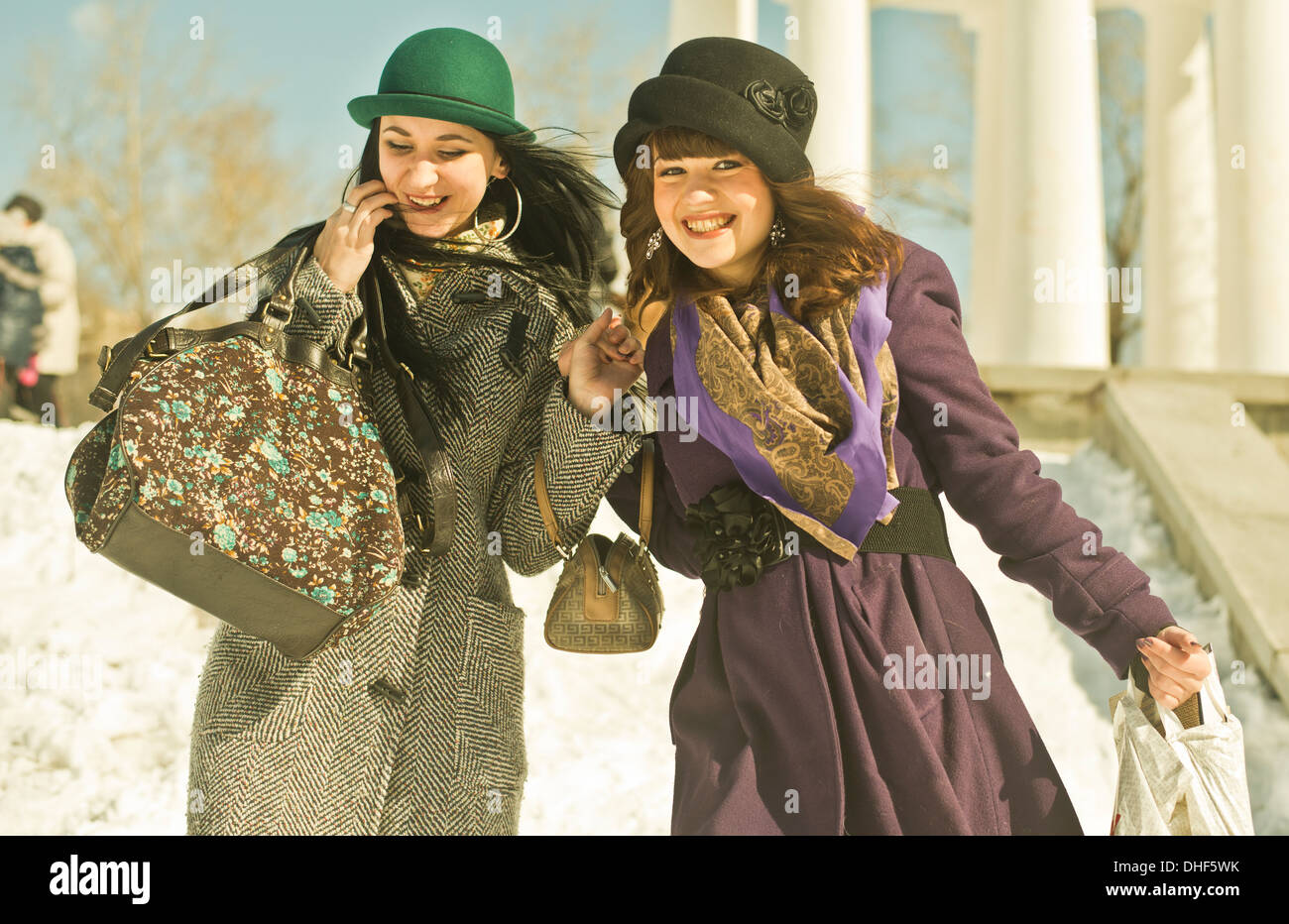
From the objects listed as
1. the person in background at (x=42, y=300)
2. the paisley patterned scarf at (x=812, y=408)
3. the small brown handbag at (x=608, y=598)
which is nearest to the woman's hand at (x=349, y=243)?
the small brown handbag at (x=608, y=598)

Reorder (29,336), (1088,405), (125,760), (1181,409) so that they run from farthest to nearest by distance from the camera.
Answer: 1. (29,336)
2. (1088,405)
3. (1181,409)
4. (125,760)

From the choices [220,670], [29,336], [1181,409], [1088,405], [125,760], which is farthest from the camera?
[29,336]

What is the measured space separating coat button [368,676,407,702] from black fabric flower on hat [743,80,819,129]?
5.04 ft

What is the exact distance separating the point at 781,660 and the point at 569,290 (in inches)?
44.8

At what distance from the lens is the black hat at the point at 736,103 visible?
2857 millimetres

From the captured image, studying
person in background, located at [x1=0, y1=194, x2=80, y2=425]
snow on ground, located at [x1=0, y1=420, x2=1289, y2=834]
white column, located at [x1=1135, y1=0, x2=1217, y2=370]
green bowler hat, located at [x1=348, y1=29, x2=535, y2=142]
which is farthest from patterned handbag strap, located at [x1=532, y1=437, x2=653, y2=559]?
white column, located at [x1=1135, y1=0, x2=1217, y2=370]

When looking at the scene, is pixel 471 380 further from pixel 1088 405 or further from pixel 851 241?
pixel 1088 405

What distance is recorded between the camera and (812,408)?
2.84 m

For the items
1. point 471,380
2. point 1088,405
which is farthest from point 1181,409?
point 471,380

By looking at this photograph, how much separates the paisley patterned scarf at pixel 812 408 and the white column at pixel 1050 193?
465 inches

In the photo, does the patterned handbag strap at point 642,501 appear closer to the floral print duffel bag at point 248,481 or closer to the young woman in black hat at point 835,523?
the young woman in black hat at point 835,523

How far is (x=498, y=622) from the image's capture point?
10.6ft

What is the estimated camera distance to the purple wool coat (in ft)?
9.13

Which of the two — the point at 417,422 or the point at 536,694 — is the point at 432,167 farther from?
the point at 536,694
